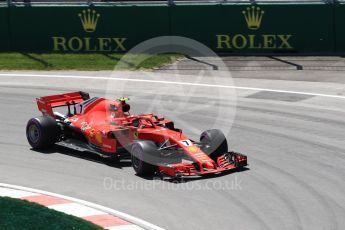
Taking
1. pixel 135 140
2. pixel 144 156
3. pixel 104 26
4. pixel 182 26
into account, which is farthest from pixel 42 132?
pixel 182 26

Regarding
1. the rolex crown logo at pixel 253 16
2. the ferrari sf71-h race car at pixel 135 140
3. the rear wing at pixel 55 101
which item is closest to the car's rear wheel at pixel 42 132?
the ferrari sf71-h race car at pixel 135 140

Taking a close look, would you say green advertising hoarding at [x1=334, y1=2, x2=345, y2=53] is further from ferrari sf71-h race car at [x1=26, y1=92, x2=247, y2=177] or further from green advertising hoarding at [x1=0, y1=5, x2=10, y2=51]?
ferrari sf71-h race car at [x1=26, y1=92, x2=247, y2=177]

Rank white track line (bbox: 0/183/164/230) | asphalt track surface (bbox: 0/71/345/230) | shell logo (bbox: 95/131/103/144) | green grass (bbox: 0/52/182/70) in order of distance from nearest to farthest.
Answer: white track line (bbox: 0/183/164/230) → asphalt track surface (bbox: 0/71/345/230) → shell logo (bbox: 95/131/103/144) → green grass (bbox: 0/52/182/70)

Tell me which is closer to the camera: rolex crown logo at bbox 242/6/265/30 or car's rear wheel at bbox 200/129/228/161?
car's rear wheel at bbox 200/129/228/161

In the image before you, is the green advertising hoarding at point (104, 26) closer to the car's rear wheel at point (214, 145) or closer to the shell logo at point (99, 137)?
the shell logo at point (99, 137)

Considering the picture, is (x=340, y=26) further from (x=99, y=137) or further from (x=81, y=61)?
(x=99, y=137)

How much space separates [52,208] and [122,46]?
1735 centimetres

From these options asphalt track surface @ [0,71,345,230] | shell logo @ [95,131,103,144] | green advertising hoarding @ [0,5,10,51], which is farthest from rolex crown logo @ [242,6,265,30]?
shell logo @ [95,131,103,144]

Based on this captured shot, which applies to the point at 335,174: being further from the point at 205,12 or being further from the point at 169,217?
the point at 205,12

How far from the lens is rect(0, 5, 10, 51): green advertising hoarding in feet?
107

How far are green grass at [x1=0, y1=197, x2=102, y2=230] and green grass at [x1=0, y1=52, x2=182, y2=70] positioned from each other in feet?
51.5

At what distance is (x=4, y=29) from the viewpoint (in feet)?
107

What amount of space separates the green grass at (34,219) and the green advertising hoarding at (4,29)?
60.5 ft

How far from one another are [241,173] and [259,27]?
46.9ft
